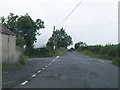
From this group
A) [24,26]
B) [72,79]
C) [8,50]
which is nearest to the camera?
[72,79]

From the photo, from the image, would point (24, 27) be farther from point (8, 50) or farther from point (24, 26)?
point (8, 50)

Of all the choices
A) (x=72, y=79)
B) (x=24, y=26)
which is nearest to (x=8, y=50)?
(x=72, y=79)

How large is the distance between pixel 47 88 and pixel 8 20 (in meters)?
60.7

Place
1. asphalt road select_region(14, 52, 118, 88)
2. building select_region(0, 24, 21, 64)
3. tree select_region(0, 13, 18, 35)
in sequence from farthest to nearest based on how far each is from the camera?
tree select_region(0, 13, 18, 35), building select_region(0, 24, 21, 64), asphalt road select_region(14, 52, 118, 88)

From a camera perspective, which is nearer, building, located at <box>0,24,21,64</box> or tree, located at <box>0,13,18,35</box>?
building, located at <box>0,24,21,64</box>

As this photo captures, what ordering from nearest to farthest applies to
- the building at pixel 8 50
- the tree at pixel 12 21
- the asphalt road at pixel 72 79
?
the asphalt road at pixel 72 79 → the building at pixel 8 50 → the tree at pixel 12 21

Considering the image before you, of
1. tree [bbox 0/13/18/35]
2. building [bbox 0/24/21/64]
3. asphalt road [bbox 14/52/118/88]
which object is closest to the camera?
asphalt road [bbox 14/52/118/88]

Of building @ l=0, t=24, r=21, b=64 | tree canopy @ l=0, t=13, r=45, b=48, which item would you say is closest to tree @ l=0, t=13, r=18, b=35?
tree canopy @ l=0, t=13, r=45, b=48

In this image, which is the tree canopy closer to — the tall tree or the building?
the tall tree

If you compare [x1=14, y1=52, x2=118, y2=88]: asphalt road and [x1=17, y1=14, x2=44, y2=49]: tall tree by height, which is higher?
[x1=17, y1=14, x2=44, y2=49]: tall tree

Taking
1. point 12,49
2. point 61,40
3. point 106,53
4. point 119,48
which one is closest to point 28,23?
point 106,53

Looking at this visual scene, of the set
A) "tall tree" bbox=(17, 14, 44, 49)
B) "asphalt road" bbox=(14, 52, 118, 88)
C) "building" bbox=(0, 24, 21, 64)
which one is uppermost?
"tall tree" bbox=(17, 14, 44, 49)

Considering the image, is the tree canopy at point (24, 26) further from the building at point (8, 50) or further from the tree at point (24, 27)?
the building at point (8, 50)

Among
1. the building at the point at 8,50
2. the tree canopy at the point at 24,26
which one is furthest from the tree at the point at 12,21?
the building at the point at 8,50
